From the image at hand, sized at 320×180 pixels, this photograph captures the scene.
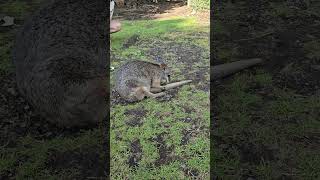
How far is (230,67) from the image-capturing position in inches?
257

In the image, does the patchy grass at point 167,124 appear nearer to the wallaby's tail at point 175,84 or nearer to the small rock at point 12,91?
the wallaby's tail at point 175,84

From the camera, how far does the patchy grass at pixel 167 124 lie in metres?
4.65

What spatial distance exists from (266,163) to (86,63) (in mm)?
2664

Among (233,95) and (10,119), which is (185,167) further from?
(10,119)

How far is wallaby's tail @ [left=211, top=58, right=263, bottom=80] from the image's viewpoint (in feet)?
21.2

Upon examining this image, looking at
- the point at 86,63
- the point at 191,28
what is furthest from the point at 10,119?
the point at 191,28

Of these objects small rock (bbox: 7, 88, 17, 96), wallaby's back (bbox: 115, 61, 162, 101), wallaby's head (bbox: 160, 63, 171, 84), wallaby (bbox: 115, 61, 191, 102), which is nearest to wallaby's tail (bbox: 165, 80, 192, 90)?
wallaby (bbox: 115, 61, 191, 102)

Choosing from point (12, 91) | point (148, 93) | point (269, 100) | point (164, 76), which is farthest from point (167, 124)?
point (12, 91)

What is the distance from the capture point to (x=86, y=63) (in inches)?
223

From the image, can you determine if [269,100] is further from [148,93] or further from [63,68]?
[63,68]

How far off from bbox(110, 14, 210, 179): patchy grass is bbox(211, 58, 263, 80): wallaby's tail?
14 cm

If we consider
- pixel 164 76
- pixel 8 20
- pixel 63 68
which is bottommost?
pixel 164 76

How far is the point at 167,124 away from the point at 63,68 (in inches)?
59.6

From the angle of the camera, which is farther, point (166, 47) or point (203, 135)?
point (166, 47)
